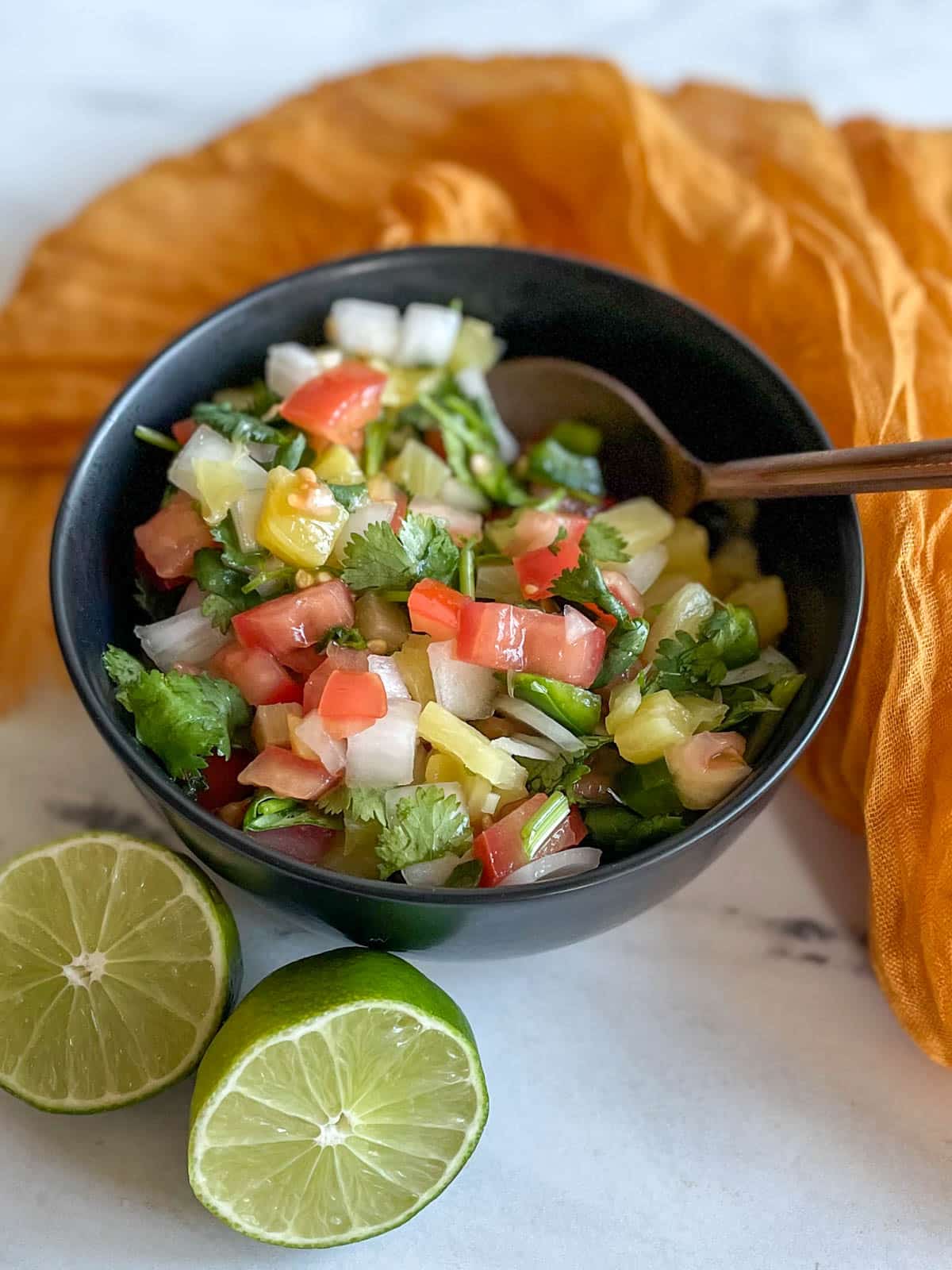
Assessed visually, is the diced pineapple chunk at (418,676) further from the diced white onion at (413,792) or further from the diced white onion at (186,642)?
the diced white onion at (186,642)

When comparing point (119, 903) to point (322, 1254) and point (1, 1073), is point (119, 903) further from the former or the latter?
point (322, 1254)

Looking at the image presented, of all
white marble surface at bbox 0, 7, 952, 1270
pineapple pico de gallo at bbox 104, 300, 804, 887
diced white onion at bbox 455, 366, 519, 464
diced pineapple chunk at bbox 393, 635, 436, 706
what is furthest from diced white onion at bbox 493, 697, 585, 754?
diced white onion at bbox 455, 366, 519, 464

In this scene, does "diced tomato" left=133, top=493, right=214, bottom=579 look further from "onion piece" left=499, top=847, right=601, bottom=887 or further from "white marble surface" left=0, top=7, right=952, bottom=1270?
"onion piece" left=499, top=847, right=601, bottom=887

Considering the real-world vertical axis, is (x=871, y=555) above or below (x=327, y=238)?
below

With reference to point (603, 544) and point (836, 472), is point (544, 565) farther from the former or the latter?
point (836, 472)

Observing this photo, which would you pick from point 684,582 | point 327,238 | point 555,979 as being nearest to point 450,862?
point 555,979

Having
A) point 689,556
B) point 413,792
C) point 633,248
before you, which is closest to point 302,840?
point 413,792
